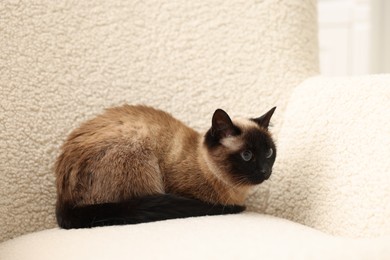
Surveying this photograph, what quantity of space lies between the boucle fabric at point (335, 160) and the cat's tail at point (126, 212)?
0.26 meters

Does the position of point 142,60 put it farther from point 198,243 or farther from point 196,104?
point 198,243

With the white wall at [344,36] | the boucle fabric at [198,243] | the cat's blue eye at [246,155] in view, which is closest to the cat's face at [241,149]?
the cat's blue eye at [246,155]

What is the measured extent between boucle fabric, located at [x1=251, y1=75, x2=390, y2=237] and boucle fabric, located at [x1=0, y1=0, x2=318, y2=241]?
0.15 meters

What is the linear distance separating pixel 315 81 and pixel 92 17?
0.62 metres

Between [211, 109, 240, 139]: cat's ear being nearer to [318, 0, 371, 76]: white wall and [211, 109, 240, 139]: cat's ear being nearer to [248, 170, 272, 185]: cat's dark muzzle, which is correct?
[248, 170, 272, 185]: cat's dark muzzle

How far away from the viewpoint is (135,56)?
1289 mm

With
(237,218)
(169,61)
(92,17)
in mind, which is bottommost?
(237,218)

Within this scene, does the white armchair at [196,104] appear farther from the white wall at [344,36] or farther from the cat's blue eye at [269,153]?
A: the white wall at [344,36]

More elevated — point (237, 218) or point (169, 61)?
point (169, 61)

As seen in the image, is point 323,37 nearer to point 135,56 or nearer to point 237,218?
point 135,56

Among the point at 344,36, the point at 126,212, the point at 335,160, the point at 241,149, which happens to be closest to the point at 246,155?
the point at 241,149

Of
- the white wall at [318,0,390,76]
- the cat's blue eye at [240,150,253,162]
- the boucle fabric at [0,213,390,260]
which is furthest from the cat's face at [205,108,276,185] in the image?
the white wall at [318,0,390,76]

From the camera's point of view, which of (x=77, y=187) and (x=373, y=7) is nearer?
(x=77, y=187)

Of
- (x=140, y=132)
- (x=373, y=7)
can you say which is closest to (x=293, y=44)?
(x=140, y=132)
